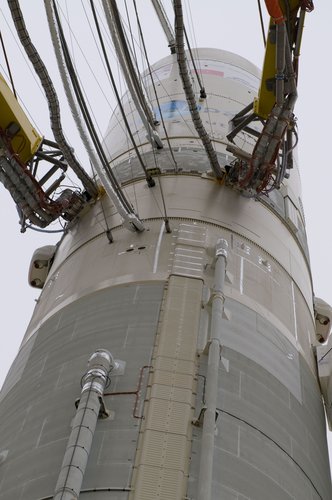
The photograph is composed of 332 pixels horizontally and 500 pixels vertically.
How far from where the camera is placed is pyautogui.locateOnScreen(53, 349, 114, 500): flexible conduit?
8.95 metres

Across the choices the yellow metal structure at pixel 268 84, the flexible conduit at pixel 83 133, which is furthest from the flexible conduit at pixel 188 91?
the flexible conduit at pixel 83 133

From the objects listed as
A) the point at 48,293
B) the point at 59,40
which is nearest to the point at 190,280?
the point at 48,293

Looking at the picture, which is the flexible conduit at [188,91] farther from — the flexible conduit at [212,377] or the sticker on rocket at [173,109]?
the sticker on rocket at [173,109]

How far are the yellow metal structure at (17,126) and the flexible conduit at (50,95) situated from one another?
30.2 inches


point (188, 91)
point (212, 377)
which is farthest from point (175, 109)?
point (212, 377)

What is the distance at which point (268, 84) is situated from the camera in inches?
607

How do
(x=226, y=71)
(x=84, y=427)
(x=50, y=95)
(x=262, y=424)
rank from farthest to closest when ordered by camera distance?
1. (x=226, y=71)
2. (x=50, y=95)
3. (x=262, y=424)
4. (x=84, y=427)

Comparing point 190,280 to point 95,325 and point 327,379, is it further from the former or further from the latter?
point 327,379

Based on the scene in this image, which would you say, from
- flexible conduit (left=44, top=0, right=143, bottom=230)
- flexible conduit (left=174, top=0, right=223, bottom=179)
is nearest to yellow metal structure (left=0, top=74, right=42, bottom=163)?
flexible conduit (left=44, top=0, right=143, bottom=230)

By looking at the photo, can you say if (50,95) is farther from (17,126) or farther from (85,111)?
(85,111)

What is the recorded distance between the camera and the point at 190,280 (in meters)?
12.6

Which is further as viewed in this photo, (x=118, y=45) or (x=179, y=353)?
(x=118, y=45)

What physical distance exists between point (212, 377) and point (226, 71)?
526 inches

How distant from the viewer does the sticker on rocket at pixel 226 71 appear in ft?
70.8
